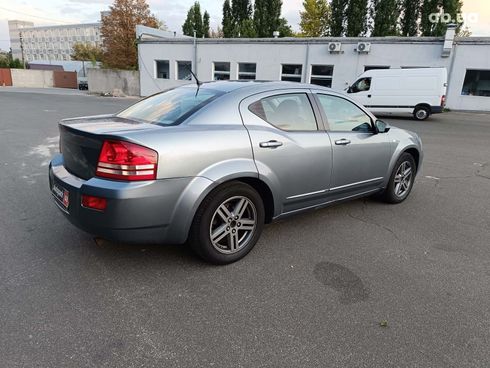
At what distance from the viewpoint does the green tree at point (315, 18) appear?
37.1m

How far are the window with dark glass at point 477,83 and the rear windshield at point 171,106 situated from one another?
2092cm

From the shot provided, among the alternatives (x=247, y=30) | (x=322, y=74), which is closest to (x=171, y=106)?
(x=322, y=74)

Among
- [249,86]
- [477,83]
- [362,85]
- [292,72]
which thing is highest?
[292,72]

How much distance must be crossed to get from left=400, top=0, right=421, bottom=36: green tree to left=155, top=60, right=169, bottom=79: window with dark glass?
19386mm

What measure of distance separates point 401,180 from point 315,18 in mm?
37683

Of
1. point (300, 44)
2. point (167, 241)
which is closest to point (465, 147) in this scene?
point (167, 241)

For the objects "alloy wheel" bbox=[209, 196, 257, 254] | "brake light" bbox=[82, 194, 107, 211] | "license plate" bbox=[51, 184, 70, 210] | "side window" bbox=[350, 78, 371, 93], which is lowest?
"alloy wheel" bbox=[209, 196, 257, 254]

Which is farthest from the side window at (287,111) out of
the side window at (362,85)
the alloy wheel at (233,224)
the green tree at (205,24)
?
the green tree at (205,24)

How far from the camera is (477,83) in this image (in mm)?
19344

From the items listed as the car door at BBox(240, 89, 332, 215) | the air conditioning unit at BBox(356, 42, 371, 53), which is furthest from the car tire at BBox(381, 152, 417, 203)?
the air conditioning unit at BBox(356, 42, 371, 53)

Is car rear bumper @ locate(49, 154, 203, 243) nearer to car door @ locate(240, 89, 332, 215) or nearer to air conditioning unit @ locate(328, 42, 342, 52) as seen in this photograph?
car door @ locate(240, 89, 332, 215)

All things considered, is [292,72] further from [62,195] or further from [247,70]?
[62,195]

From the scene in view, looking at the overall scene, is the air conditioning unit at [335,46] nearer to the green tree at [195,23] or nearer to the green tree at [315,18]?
the green tree at [315,18]

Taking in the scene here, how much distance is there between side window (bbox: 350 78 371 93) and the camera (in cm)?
1669
